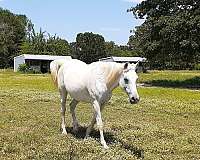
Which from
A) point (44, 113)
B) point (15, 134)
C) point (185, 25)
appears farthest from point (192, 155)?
point (185, 25)

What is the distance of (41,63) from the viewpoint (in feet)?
→ 356

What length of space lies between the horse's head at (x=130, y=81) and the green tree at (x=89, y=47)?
437 ft

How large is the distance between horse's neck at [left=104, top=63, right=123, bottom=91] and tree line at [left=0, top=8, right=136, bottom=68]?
362 ft

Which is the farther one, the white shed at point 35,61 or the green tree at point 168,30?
the white shed at point 35,61

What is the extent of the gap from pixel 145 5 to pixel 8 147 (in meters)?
45.2

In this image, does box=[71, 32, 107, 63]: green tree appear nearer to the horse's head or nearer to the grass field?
the grass field

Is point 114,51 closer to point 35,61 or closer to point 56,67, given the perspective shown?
point 35,61

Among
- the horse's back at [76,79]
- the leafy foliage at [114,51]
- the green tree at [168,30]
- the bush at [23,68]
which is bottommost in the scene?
the bush at [23,68]

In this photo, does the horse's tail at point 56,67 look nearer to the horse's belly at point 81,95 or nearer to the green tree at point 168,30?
the horse's belly at point 81,95

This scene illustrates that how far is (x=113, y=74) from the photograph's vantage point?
11625 millimetres

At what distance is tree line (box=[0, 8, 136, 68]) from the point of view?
125m

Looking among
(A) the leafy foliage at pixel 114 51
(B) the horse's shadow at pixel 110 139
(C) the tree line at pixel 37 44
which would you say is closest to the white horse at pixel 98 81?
(B) the horse's shadow at pixel 110 139

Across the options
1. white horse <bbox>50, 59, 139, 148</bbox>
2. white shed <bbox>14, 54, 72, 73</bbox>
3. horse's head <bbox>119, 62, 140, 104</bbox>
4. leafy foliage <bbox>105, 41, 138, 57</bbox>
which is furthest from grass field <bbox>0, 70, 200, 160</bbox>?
leafy foliage <bbox>105, 41, 138, 57</bbox>

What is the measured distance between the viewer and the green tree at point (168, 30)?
46.0 m
